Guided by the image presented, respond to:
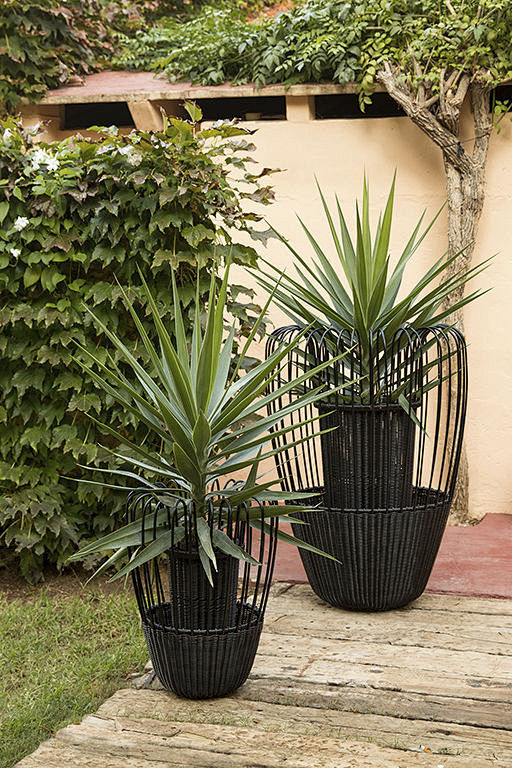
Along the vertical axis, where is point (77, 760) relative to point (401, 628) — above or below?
below

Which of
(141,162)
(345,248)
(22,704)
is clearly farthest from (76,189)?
(22,704)

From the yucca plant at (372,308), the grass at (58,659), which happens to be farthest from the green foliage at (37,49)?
the grass at (58,659)

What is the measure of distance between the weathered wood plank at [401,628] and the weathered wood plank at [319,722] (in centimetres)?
59

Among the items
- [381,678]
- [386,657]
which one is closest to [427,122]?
[386,657]

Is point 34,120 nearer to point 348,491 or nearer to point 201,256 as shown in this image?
point 201,256

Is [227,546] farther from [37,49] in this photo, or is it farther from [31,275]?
[37,49]

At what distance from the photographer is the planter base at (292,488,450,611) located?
3.18m

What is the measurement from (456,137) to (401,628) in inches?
104

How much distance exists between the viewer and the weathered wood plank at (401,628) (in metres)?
2.95

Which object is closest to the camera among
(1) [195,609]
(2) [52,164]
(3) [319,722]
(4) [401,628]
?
(3) [319,722]

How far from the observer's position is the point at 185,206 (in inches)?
145

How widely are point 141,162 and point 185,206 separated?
0.27 meters

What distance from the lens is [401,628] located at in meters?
3.12

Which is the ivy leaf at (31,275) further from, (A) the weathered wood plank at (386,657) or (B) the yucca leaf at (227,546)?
(A) the weathered wood plank at (386,657)
